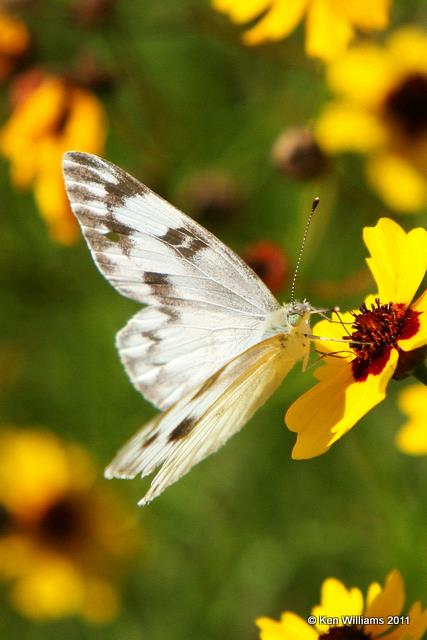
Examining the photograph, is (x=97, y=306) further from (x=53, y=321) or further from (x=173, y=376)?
(x=173, y=376)

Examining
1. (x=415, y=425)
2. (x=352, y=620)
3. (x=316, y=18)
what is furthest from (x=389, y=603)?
(x=316, y=18)

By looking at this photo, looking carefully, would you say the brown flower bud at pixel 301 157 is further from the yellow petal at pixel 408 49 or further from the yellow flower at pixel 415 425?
the yellow petal at pixel 408 49

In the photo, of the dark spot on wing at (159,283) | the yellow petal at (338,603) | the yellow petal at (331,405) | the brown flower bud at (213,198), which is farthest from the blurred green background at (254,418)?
the yellow petal at (338,603)

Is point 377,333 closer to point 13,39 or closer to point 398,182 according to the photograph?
point 398,182

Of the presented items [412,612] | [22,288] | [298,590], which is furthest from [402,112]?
[412,612]

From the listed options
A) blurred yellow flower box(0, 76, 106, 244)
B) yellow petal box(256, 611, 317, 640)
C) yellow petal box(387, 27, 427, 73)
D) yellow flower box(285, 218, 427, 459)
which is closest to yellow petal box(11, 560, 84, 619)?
blurred yellow flower box(0, 76, 106, 244)

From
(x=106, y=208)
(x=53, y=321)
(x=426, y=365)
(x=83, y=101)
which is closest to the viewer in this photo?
(x=426, y=365)
